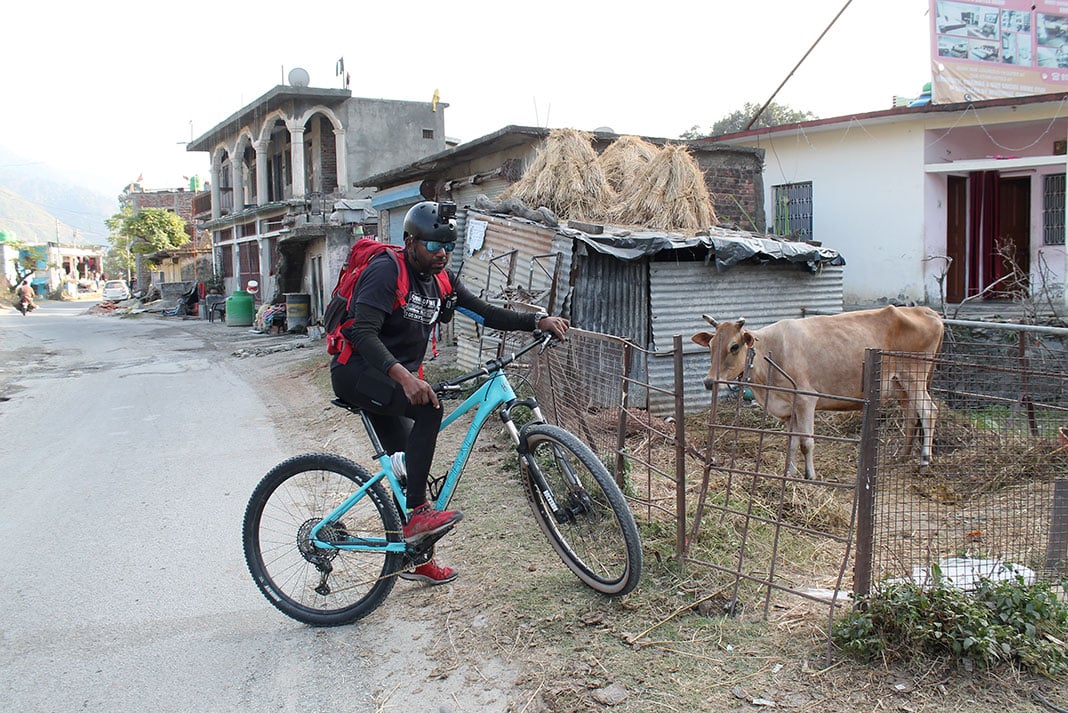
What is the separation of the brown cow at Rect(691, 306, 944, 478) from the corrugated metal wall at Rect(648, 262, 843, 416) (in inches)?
74.5

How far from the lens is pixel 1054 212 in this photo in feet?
54.5

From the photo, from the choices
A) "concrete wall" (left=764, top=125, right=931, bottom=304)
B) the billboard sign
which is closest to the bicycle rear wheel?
"concrete wall" (left=764, top=125, right=931, bottom=304)

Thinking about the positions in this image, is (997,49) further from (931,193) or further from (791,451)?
(791,451)

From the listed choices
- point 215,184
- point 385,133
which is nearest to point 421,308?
point 385,133

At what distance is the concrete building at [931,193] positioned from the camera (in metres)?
15.8

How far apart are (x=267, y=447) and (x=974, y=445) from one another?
274 inches

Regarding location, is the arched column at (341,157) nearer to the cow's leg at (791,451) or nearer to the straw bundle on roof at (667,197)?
the straw bundle on roof at (667,197)

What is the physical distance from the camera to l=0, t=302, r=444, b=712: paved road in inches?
149

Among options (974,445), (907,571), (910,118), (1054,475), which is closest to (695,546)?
(907,571)

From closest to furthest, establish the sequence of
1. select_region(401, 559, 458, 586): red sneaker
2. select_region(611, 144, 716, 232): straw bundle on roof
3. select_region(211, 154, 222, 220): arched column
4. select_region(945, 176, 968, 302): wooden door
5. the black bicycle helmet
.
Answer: the black bicycle helmet
select_region(401, 559, 458, 586): red sneaker
select_region(611, 144, 716, 232): straw bundle on roof
select_region(945, 176, 968, 302): wooden door
select_region(211, 154, 222, 220): arched column

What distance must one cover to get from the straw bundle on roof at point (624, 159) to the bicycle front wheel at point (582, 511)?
8415 mm

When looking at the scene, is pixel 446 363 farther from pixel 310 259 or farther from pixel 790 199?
pixel 310 259

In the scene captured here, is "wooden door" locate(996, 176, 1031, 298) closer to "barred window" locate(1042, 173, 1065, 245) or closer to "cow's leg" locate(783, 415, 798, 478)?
"barred window" locate(1042, 173, 1065, 245)

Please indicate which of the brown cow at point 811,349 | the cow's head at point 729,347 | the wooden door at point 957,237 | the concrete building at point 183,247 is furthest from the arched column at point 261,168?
the cow's head at point 729,347
